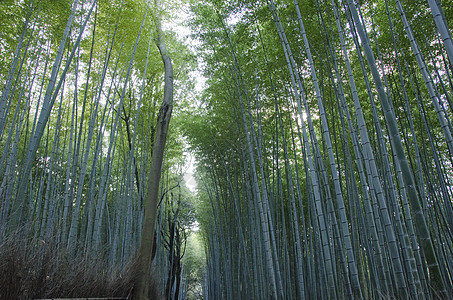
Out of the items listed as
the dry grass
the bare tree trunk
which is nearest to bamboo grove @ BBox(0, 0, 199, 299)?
the dry grass

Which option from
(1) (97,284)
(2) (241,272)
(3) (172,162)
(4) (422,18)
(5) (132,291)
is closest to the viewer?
(1) (97,284)

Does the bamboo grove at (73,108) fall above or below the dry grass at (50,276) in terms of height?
above

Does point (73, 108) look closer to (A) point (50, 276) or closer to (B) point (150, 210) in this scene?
A: (B) point (150, 210)

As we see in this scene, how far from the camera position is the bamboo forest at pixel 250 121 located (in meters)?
2.09

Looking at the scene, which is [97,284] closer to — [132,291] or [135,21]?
[132,291]

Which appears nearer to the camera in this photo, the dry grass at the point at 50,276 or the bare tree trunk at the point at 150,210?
the dry grass at the point at 50,276

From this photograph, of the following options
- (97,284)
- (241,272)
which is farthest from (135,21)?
(241,272)

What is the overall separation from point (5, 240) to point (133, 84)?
4410 mm

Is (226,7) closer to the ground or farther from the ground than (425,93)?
farther from the ground

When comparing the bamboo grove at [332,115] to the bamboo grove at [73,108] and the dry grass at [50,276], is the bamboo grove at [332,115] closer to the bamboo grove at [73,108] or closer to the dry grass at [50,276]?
the bamboo grove at [73,108]

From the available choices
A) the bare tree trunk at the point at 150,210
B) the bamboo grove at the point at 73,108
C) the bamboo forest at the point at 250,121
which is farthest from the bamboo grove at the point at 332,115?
the bare tree trunk at the point at 150,210

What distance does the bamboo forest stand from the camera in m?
2.09

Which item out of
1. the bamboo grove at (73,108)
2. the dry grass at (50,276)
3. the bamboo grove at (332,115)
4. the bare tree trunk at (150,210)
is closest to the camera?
the dry grass at (50,276)

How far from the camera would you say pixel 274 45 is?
4.42 meters
